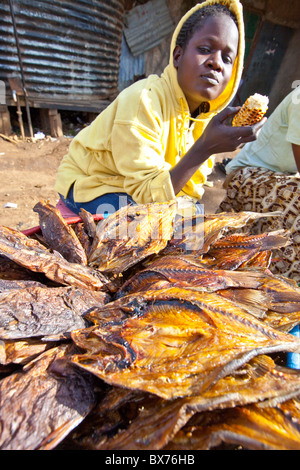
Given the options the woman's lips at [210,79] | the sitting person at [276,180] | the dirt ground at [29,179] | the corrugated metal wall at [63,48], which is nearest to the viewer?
the woman's lips at [210,79]

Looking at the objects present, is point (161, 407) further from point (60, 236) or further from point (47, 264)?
point (60, 236)

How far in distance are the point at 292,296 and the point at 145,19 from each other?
8789mm

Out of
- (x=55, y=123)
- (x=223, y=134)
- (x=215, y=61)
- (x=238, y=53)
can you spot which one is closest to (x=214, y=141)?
(x=223, y=134)

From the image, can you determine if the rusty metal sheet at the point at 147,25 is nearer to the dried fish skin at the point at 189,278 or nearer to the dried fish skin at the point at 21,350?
the dried fish skin at the point at 189,278

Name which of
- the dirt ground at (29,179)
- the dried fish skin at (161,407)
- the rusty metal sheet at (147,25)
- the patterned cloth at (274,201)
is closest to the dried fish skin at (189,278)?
the dried fish skin at (161,407)

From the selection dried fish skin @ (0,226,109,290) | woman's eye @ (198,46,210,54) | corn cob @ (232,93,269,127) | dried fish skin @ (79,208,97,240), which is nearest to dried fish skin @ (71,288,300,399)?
dried fish skin @ (0,226,109,290)

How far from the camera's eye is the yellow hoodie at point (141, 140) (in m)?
1.87

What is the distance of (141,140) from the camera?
185 centimetres

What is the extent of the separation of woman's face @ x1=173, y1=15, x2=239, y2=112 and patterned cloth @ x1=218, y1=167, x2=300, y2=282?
4.18ft

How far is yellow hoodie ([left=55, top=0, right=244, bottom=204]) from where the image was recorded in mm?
1868

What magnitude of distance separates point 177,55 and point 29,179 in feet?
12.2

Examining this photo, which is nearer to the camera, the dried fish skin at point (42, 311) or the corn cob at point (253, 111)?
Answer: the dried fish skin at point (42, 311)

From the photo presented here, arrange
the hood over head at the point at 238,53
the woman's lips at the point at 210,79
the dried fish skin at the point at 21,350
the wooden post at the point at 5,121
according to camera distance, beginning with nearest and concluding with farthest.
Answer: the dried fish skin at the point at 21,350 < the woman's lips at the point at 210,79 < the hood over head at the point at 238,53 < the wooden post at the point at 5,121
